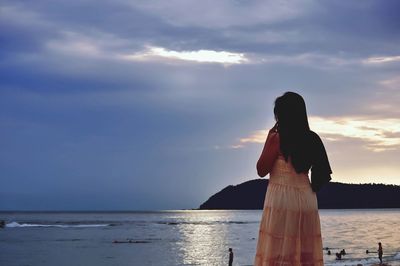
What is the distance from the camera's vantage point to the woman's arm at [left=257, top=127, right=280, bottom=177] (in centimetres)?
538

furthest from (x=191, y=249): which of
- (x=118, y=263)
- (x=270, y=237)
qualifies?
(x=270, y=237)

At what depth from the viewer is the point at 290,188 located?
5.50 metres

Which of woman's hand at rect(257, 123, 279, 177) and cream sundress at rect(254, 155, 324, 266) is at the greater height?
woman's hand at rect(257, 123, 279, 177)

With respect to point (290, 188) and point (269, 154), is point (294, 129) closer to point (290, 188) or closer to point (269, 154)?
point (269, 154)

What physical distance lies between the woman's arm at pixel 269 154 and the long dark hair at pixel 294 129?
0.05m

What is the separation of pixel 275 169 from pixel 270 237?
24.6 inches

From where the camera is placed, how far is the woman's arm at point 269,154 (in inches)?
212

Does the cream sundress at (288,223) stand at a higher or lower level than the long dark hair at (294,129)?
lower

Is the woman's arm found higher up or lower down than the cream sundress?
higher up

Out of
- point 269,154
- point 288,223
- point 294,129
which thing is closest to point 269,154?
point 269,154

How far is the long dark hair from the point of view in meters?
5.43

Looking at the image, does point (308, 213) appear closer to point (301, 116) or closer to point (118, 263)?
point (301, 116)

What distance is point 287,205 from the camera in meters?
5.46

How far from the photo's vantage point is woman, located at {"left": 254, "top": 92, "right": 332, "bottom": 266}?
543 cm
